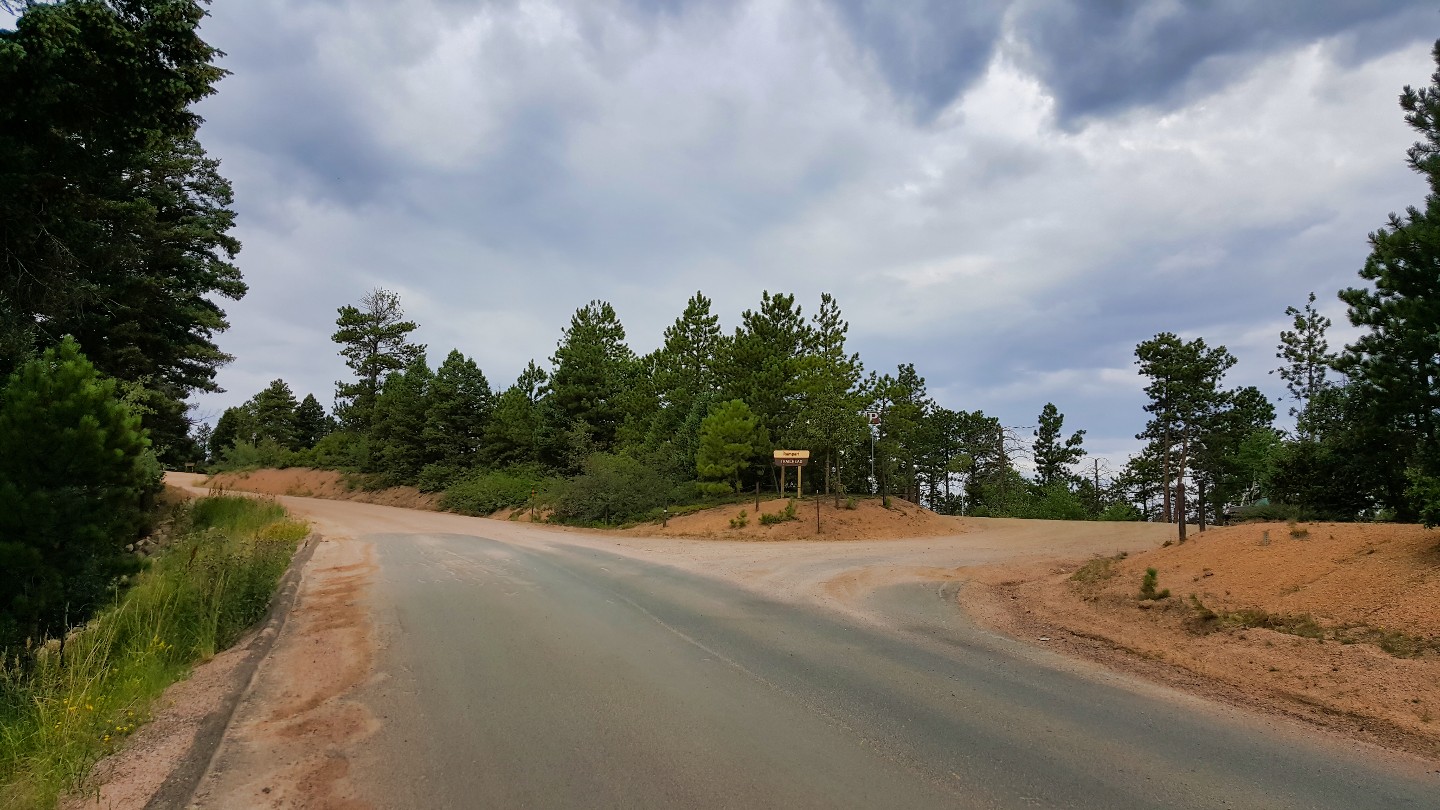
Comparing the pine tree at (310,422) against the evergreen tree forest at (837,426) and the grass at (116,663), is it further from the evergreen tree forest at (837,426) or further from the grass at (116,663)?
the grass at (116,663)

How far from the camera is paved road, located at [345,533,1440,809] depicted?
156 inches

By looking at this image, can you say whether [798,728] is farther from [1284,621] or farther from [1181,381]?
[1181,381]

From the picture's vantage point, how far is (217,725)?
503cm

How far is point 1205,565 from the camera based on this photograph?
32.6 ft

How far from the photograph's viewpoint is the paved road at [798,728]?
3.97 meters

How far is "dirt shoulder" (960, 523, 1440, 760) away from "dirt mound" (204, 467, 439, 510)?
1714 inches

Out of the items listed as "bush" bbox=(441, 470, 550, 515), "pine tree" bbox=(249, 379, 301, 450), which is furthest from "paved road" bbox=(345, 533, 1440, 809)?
"pine tree" bbox=(249, 379, 301, 450)

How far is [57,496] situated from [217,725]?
384 cm

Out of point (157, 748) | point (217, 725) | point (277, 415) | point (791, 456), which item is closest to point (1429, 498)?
point (217, 725)

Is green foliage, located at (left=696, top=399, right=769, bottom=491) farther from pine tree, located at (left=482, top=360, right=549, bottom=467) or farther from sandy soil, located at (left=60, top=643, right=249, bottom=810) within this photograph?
sandy soil, located at (left=60, top=643, right=249, bottom=810)

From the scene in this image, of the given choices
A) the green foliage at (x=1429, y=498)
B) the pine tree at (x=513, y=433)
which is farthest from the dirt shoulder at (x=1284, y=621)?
the pine tree at (x=513, y=433)

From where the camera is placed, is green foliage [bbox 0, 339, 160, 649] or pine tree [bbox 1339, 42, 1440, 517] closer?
green foliage [bbox 0, 339, 160, 649]

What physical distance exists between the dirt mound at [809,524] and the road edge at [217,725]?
16044mm

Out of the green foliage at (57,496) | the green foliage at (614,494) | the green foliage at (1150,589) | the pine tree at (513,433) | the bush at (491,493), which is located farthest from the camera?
the pine tree at (513,433)
